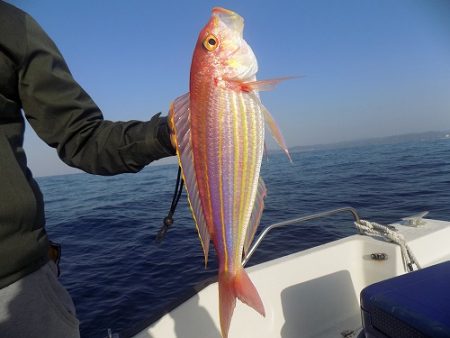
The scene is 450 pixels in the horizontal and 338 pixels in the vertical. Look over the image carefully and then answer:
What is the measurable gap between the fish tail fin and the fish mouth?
3.76 ft

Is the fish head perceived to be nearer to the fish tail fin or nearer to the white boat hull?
the fish tail fin

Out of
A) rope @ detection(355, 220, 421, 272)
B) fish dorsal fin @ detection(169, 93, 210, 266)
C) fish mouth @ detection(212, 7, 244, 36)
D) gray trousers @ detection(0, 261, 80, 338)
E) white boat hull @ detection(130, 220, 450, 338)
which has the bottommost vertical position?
white boat hull @ detection(130, 220, 450, 338)

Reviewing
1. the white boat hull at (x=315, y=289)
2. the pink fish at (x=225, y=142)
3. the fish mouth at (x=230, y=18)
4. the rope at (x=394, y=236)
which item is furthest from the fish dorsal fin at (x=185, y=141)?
the rope at (x=394, y=236)

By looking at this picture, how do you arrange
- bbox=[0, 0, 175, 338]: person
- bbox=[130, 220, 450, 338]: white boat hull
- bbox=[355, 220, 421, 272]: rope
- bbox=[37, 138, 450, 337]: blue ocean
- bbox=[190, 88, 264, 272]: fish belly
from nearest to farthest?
1. bbox=[190, 88, 264, 272]: fish belly
2. bbox=[0, 0, 175, 338]: person
3. bbox=[130, 220, 450, 338]: white boat hull
4. bbox=[355, 220, 421, 272]: rope
5. bbox=[37, 138, 450, 337]: blue ocean

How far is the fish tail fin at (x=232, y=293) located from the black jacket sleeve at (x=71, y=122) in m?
0.68

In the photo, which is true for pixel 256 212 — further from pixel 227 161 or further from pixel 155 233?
pixel 155 233

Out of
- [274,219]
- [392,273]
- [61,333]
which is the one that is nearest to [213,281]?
[61,333]

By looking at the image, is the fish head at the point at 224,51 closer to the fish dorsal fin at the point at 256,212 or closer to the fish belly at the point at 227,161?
the fish belly at the point at 227,161

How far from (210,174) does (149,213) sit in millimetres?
15316

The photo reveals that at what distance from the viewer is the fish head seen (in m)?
1.46

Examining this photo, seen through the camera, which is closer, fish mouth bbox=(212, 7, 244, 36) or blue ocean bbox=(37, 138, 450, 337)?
fish mouth bbox=(212, 7, 244, 36)

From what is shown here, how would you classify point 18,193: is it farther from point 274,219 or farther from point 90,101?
point 274,219

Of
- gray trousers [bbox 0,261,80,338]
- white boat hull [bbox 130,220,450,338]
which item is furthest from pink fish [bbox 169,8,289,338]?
white boat hull [bbox 130,220,450,338]

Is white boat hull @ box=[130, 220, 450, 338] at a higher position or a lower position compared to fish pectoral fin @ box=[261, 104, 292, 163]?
lower
